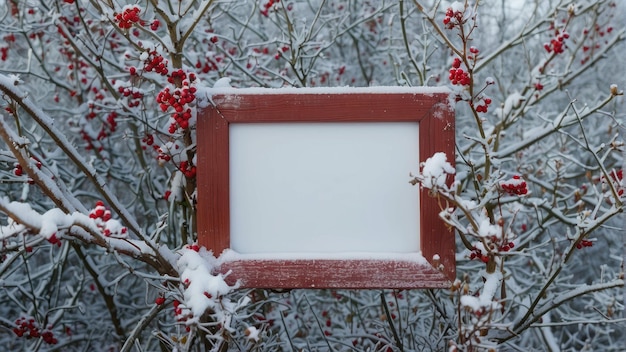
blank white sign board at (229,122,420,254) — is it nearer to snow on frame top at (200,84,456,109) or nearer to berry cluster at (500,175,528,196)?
snow on frame top at (200,84,456,109)

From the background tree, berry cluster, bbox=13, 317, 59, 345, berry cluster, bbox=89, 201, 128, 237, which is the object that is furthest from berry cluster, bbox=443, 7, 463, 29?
berry cluster, bbox=13, 317, 59, 345

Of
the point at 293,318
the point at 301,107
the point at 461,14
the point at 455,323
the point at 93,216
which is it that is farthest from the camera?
the point at 293,318

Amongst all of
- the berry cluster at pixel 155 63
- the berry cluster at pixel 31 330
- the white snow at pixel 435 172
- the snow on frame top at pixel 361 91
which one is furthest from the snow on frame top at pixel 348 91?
the berry cluster at pixel 31 330

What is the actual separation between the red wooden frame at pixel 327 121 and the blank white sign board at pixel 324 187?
0.03 metres

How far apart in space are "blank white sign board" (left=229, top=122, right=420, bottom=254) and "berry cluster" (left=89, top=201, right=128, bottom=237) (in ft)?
0.88

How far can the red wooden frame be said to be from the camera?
5.19 feet

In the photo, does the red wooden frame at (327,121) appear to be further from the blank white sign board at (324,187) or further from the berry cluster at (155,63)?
the berry cluster at (155,63)

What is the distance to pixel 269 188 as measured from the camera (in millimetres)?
1606

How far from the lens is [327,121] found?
5.23 feet

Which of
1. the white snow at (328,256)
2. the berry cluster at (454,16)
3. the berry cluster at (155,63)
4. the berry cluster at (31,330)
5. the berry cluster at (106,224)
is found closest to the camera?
the berry cluster at (106,224)

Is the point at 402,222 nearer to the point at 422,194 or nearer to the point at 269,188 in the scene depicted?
the point at 422,194

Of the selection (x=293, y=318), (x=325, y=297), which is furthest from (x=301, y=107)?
(x=325, y=297)

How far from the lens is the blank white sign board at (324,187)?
159 cm

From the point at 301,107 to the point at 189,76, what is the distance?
0.37m
